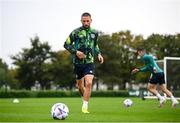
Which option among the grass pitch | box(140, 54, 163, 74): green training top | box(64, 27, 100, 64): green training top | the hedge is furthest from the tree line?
box(64, 27, 100, 64): green training top

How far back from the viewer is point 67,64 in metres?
49.0

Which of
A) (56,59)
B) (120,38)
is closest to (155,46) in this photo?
(120,38)

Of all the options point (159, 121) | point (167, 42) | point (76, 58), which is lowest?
point (159, 121)

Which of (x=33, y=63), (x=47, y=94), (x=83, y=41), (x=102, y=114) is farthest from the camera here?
(x=33, y=63)

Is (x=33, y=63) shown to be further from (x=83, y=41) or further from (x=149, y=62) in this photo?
(x=83, y=41)

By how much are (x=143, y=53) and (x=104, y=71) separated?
36.6 m

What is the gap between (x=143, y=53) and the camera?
41.5 ft

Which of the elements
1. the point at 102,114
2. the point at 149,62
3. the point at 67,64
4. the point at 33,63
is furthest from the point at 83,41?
the point at 33,63

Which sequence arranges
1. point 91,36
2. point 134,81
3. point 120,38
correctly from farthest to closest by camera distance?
1. point 134,81
2. point 120,38
3. point 91,36

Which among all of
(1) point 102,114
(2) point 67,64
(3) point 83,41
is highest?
(2) point 67,64

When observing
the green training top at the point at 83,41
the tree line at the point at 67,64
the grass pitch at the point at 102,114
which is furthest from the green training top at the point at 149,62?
the tree line at the point at 67,64

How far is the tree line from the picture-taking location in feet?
149

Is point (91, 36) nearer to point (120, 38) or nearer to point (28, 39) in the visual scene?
point (120, 38)

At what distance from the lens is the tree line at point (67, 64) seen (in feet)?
149
